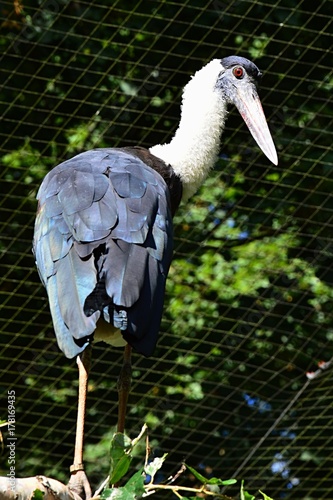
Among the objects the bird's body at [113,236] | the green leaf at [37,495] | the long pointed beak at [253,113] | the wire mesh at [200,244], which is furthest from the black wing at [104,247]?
the wire mesh at [200,244]

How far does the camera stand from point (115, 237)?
3.10m

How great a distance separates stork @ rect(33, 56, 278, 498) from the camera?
9.75 ft

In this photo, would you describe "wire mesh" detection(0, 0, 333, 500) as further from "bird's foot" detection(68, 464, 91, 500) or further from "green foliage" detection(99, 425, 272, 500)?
"green foliage" detection(99, 425, 272, 500)

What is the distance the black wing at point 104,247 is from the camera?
2.96 meters

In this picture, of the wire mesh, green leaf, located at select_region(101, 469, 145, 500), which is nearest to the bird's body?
green leaf, located at select_region(101, 469, 145, 500)

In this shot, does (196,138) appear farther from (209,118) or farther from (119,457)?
(119,457)

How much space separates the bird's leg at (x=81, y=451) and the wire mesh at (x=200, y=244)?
2155mm

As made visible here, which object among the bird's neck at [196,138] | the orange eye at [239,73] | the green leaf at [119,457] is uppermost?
the green leaf at [119,457]

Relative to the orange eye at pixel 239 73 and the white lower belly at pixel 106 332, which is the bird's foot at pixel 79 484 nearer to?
the white lower belly at pixel 106 332

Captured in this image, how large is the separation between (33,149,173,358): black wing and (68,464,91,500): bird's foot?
387 mm

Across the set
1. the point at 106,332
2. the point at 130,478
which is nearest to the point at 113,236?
the point at 106,332

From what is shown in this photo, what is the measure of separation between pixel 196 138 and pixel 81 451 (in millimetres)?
1156

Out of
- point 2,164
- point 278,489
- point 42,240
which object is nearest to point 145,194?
point 42,240

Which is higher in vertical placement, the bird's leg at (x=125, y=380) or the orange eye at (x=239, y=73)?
the orange eye at (x=239, y=73)
